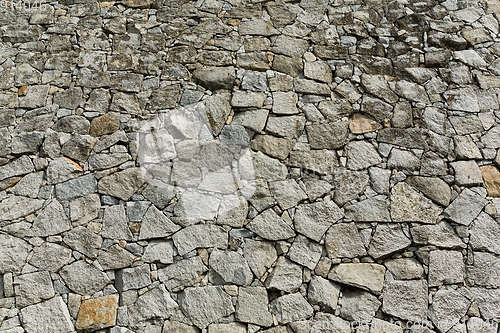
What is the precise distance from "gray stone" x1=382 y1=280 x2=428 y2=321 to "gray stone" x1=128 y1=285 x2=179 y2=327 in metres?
1.70

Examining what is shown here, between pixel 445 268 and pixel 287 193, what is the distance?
4.68 ft

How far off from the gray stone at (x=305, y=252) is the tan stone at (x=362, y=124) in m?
1.13

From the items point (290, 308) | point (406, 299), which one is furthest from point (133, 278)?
point (406, 299)

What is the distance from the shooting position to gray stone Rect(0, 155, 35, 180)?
3.50m

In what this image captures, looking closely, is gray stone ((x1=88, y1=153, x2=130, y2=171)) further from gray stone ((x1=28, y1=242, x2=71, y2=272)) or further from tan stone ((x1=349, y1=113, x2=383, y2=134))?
tan stone ((x1=349, y1=113, x2=383, y2=134))

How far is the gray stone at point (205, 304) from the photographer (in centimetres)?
318

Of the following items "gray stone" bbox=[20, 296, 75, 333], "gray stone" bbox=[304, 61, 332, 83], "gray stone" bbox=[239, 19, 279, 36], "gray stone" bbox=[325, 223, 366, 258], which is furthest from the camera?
"gray stone" bbox=[239, 19, 279, 36]

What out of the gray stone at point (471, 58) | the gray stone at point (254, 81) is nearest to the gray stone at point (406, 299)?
the gray stone at point (254, 81)

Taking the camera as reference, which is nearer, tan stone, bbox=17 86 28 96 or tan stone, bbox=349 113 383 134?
tan stone, bbox=349 113 383 134

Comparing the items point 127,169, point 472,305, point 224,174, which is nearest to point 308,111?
point 224,174

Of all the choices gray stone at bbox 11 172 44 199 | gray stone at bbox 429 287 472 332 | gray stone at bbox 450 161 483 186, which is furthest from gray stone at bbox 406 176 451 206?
gray stone at bbox 11 172 44 199

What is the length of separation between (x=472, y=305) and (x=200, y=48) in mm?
3347

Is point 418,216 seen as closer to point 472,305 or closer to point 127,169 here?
point 472,305

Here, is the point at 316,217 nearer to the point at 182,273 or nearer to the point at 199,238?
the point at 199,238
